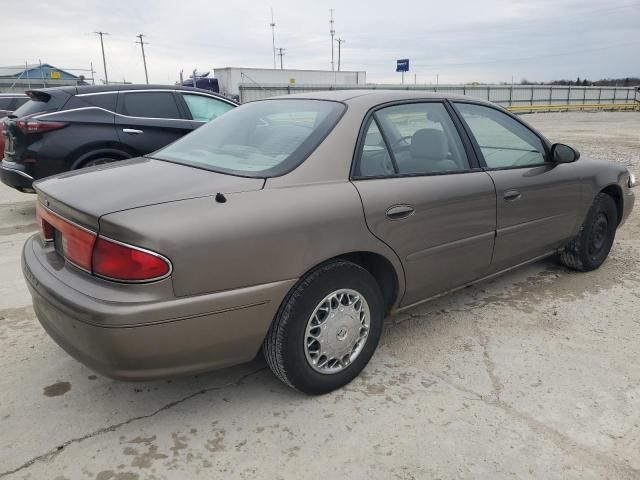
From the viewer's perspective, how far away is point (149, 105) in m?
6.39

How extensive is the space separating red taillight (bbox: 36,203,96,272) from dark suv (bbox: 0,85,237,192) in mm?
3638

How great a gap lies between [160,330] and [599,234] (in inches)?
152

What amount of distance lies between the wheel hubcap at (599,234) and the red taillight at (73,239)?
385 centimetres

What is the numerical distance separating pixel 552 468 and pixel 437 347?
107cm

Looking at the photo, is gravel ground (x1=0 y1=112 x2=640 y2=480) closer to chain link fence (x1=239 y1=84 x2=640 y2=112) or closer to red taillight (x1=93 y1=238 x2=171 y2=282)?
red taillight (x1=93 y1=238 x2=171 y2=282)

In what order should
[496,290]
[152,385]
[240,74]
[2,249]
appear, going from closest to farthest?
1. [152,385]
2. [496,290]
3. [2,249]
4. [240,74]

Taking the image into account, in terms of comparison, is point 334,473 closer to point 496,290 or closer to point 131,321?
point 131,321

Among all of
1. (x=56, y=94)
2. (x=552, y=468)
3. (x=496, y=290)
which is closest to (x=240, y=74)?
(x=56, y=94)

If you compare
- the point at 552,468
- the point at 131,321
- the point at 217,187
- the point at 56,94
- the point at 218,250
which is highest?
the point at 56,94

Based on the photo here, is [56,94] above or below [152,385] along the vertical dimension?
above

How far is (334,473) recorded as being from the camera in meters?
2.08

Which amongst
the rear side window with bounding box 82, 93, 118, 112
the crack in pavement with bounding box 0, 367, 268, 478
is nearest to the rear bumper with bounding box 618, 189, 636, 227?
the crack in pavement with bounding box 0, 367, 268, 478

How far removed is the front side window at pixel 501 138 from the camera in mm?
3373

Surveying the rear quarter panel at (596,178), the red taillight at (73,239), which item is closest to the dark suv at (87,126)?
the red taillight at (73,239)
